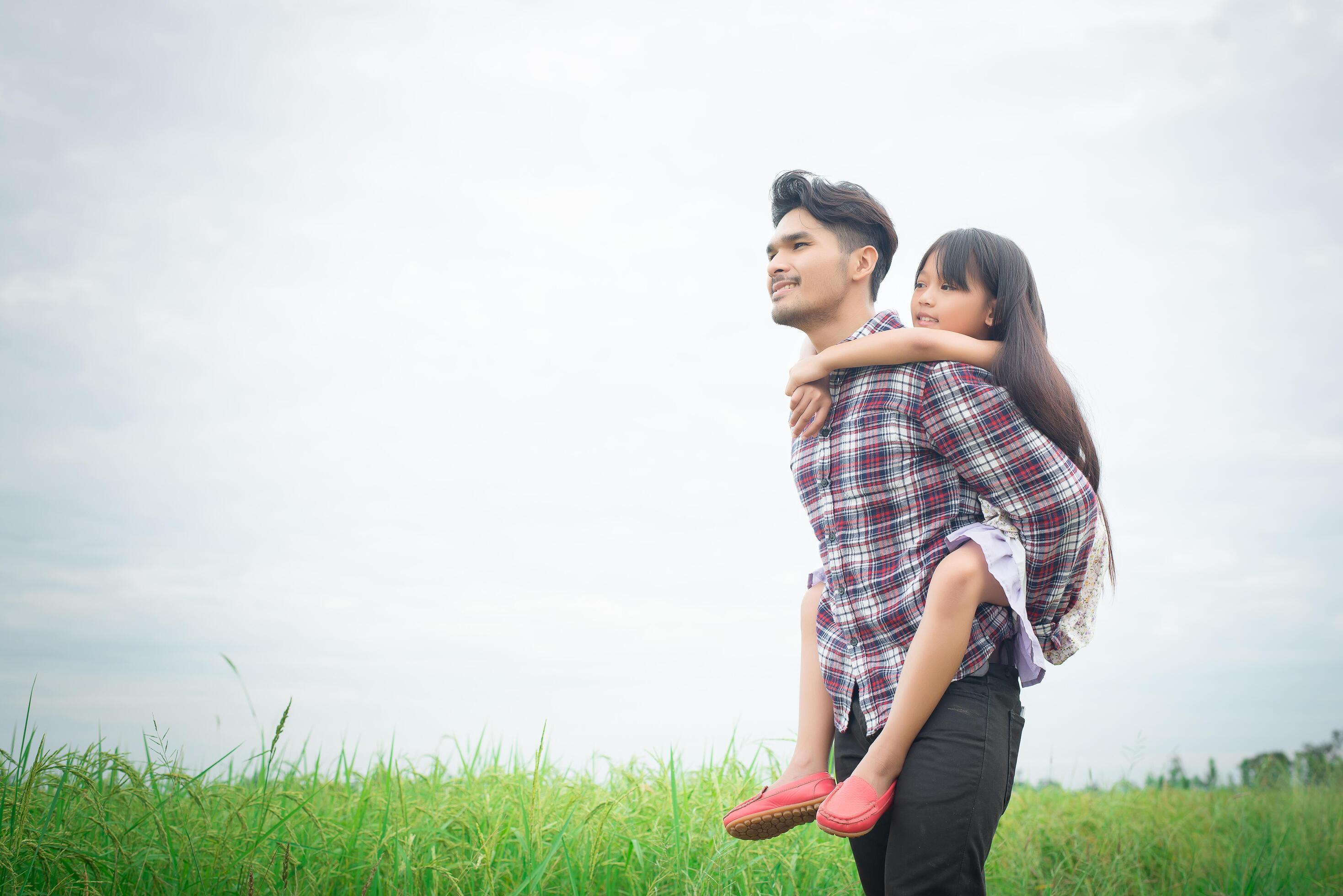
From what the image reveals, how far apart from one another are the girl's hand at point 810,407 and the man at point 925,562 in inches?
1.8

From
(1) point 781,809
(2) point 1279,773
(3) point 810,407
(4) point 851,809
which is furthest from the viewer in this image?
(2) point 1279,773

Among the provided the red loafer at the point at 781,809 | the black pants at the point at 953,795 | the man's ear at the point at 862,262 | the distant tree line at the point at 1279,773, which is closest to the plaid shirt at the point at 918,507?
the black pants at the point at 953,795

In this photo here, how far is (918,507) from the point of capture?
2980mm

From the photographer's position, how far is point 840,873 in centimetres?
462

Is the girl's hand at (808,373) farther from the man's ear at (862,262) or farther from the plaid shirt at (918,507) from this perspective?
the man's ear at (862,262)

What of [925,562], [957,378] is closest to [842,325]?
[957,378]

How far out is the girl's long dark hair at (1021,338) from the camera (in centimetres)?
293

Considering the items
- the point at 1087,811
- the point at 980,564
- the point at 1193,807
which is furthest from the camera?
the point at 1193,807

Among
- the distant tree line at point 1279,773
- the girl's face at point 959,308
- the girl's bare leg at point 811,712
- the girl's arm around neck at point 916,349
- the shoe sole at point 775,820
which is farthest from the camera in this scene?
the distant tree line at point 1279,773

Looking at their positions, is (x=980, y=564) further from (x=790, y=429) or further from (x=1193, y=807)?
(x=1193, y=807)

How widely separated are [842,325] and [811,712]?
4.58ft

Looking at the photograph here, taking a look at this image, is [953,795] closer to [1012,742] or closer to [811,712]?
[1012,742]

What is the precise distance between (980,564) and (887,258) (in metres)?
1.44

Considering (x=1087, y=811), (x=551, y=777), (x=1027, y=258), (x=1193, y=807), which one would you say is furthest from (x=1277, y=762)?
(x=1027, y=258)
